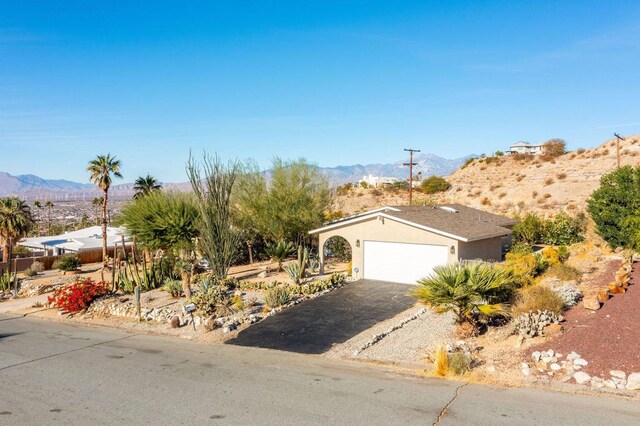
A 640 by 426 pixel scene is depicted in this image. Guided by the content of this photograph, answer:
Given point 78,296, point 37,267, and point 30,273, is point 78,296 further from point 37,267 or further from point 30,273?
point 37,267

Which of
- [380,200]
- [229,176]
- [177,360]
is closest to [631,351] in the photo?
[177,360]

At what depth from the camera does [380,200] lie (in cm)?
6712

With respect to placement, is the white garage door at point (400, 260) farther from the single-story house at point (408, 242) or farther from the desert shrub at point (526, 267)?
the desert shrub at point (526, 267)

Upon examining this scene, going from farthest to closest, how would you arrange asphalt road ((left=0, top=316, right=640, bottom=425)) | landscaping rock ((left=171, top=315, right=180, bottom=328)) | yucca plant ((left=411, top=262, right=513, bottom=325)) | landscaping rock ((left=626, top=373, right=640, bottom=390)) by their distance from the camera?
landscaping rock ((left=171, top=315, right=180, bottom=328)) → yucca plant ((left=411, top=262, right=513, bottom=325)) → landscaping rock ((left=626, top=373, right=640, bottom=390)) → asphalt road ((left=0, top=316, right=640, bottom=425))

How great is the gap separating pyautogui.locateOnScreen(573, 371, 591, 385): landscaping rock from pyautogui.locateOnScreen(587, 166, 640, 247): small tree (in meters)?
17.9

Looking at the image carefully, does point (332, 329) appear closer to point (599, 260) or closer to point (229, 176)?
point (229, 176)

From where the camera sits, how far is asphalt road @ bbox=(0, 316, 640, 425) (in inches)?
345

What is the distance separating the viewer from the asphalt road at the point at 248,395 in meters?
8.76

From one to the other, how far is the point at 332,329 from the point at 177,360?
496 centimetres

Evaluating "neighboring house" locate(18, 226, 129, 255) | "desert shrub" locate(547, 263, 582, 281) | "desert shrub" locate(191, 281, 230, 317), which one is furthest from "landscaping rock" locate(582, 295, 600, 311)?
"neighboring house" locate(18, 226, 129, 255)

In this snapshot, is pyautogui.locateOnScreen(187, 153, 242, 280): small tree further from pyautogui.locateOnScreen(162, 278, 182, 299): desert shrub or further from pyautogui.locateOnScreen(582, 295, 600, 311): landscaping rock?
pyautogui.locateOnScreen(582, 295, 600, 311): landscaping rock

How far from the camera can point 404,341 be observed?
13.7 metres

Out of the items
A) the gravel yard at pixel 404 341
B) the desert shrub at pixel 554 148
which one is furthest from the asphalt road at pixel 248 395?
the desert shrub at pixel 554 148

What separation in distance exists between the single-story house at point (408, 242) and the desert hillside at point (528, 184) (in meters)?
26.2
